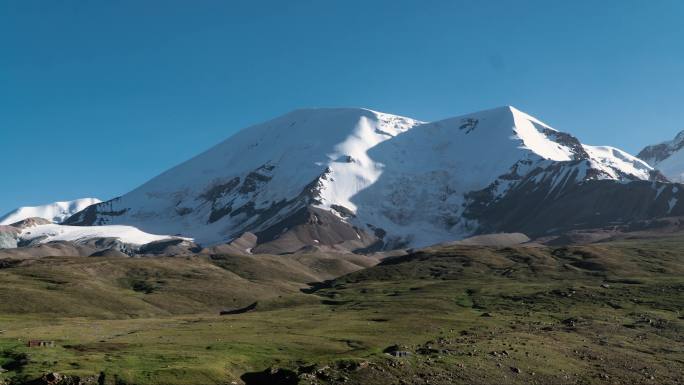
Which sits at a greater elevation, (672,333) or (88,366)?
(88,366)

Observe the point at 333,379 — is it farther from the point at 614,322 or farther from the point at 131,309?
the point at 131,309

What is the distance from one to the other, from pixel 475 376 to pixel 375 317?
58092 mm

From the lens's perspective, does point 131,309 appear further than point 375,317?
Yes

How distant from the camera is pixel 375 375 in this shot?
2736 inches

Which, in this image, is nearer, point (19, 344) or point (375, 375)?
point (375, 375)

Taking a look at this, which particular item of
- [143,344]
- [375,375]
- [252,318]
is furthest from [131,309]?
[375,375]

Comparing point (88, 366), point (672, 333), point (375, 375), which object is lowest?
point (672, 333)

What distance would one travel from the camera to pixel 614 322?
117188 millimetres

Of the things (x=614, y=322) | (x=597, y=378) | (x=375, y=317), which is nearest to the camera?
(x=597, y=378)

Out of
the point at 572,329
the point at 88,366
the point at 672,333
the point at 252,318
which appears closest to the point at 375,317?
the point at 252,318

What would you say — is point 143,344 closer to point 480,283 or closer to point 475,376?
point 475,376

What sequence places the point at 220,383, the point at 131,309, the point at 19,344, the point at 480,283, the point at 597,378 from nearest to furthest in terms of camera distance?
the point at 220,383, the point at 597,378, the point at 19,344, the point at 131,309, the point at 480,283

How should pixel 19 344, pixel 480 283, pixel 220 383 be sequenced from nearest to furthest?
pixel 220 383
pixel 19 344
pixel 480 283

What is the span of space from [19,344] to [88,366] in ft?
62.6
